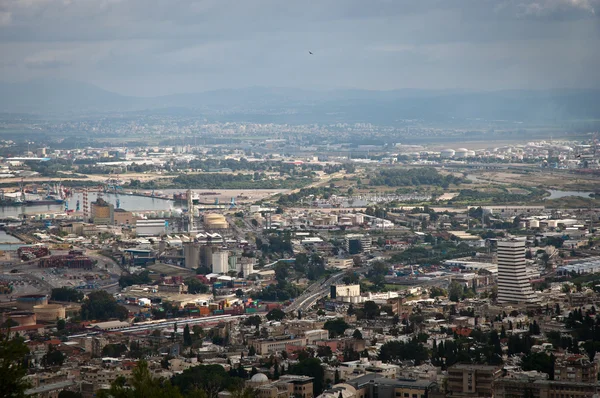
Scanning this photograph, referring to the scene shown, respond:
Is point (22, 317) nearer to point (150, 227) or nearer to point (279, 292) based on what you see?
point (279, 292)

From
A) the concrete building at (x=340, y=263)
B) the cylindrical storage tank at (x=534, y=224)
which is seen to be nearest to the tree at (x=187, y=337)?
the concrete building at (x=340, y=263)

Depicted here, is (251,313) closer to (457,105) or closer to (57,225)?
(57,225)

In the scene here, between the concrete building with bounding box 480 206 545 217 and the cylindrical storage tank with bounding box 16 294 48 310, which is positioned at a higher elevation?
the cylindrical storage tank with bounding box 16 294 48 310

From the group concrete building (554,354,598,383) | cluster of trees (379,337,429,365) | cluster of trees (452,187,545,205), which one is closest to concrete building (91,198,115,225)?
cluster of trees (452,187,545,205)

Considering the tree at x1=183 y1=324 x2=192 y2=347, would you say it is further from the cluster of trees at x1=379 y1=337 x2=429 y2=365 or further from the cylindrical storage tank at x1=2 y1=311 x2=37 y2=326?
the cylindrical storage tank at x1=2 y1=311 x2=37 y2=326

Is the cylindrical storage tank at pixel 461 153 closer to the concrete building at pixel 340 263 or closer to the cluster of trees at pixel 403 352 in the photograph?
the concrete building at pixel 340 263

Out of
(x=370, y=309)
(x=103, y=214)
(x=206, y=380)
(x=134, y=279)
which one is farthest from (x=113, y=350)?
(x=103, y=214)
